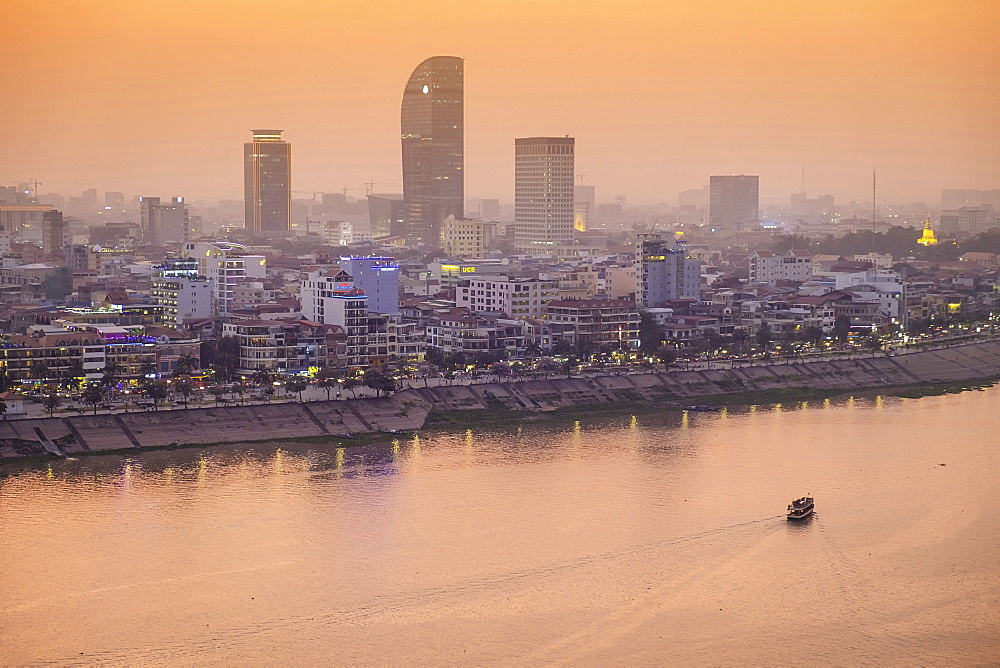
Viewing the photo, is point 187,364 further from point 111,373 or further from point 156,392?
point 156,392

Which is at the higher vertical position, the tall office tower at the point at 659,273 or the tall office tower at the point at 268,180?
the tall office tower at the point at 268,180

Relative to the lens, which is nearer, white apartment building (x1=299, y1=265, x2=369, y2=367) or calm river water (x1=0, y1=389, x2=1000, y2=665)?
calm river water (x1=0, y1=389, x2=1000, y2=665)

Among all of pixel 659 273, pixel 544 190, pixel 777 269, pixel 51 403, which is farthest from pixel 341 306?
pixel 544 190

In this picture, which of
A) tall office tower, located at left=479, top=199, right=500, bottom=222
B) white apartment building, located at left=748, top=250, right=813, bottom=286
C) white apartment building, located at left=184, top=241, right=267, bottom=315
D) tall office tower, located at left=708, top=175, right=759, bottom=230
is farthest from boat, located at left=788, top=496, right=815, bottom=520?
tall office tower, located at left=479, top=199, right=500, bottom=222

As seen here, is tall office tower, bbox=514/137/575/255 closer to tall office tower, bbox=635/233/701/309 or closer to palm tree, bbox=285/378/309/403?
tall office tower, bbox=635/233/701/309

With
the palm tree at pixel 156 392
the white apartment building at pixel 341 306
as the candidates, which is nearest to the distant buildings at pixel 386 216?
the white apartment building at pixel 341 306

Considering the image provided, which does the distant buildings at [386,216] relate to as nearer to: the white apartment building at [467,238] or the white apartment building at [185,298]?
the white apartment building at [467,238]

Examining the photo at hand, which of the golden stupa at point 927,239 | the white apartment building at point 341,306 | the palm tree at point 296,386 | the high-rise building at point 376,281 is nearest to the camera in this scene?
the palm tree at point 296,386
